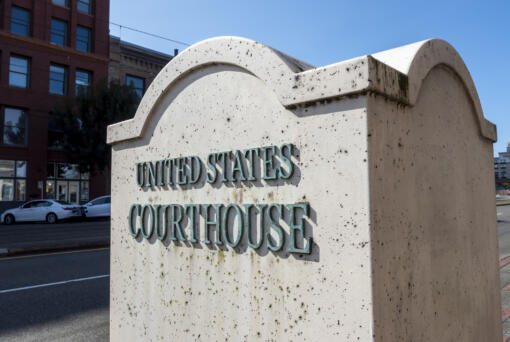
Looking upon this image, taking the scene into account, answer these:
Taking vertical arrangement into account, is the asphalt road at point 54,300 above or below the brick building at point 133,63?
below

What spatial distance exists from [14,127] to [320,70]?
2761cm

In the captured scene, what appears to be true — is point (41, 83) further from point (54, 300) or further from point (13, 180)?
point (54, 300)

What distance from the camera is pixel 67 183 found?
26.7 meters

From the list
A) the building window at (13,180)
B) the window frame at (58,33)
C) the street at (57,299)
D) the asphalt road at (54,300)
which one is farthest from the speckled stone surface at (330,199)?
the window frame at (58,33)

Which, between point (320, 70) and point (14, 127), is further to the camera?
point (14, 127)

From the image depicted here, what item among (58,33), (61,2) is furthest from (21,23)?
(61,2)

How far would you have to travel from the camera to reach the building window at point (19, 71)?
81.8 feet

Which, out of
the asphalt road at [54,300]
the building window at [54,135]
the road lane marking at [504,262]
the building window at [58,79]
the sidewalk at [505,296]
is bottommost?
the asphalt road at [54,300]

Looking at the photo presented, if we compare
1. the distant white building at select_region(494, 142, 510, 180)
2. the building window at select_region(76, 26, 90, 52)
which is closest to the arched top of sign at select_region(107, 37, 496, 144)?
the building window at select_region(76, 26, 90, 52)

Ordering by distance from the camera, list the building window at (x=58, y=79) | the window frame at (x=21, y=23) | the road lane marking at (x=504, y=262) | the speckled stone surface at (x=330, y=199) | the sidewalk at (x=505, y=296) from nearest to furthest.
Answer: the speckled stone surface at (x=330, y=199), the sidewalk at (x=505, y=296), the road lane marking at (x=504, y=262), the window frame at (x=21, y=23), the building window at (x=58, y=79)

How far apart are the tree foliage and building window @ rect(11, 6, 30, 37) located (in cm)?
519

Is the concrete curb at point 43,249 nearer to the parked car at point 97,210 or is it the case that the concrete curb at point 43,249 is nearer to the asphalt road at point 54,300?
the asphalt road at point 54,300

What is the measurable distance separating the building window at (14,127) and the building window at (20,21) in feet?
16.1

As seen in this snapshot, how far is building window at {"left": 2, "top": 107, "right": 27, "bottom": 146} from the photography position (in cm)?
2453
